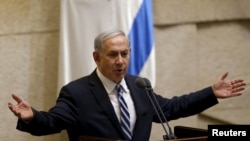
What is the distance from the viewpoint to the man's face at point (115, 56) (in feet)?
10.1

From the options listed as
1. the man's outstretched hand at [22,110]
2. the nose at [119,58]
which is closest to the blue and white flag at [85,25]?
the nose at [119,58]

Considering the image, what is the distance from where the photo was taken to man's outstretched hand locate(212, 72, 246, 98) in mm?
3217

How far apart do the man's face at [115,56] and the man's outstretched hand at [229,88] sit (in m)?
0.61

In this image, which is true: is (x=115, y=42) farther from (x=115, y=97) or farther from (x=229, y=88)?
(x=229, y=88)

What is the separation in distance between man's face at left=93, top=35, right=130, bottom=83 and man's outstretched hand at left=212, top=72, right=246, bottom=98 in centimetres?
61

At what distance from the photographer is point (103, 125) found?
9.93 ft

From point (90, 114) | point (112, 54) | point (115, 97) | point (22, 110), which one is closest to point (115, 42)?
point (112, 54)

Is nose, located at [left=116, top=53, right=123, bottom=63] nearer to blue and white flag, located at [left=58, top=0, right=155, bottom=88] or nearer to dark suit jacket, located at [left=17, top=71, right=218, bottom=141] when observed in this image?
dark suit jacket, located at [left=17, top=71, right=218, bottom=141]

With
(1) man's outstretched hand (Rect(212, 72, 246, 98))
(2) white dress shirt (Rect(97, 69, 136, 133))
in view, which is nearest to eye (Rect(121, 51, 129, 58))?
(2) white dress shirt (Rect(97, 69, 136, 133))

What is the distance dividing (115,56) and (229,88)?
0.73 meters

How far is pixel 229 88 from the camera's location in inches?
127

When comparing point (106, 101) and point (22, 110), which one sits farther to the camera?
point (106, 101)

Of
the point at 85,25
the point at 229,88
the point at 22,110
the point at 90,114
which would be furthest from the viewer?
the point at 85,25

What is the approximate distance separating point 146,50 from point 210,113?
3.18 feet
